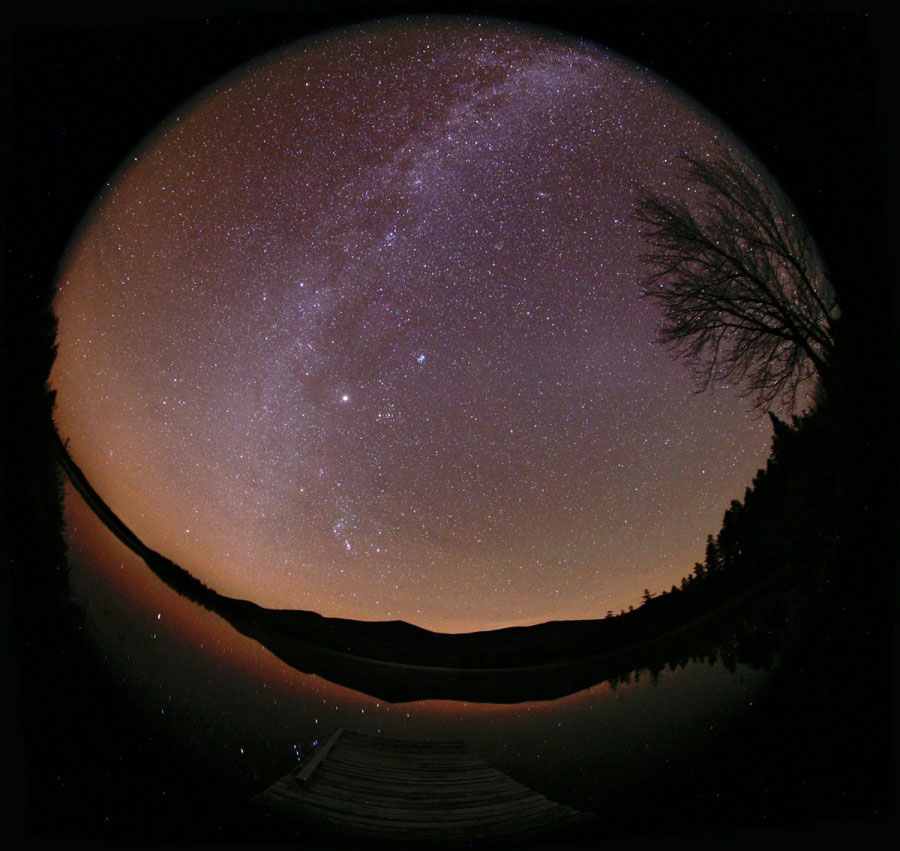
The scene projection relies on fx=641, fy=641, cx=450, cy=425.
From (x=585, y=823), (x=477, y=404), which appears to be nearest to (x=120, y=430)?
(x=477, y=404)

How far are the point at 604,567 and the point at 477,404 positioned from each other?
2.64 ft

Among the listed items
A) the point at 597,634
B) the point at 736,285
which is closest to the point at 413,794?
the point at 597,634

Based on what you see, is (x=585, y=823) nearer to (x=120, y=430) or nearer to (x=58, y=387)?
(x=120, y=430)

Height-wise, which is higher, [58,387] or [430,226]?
[430,226]

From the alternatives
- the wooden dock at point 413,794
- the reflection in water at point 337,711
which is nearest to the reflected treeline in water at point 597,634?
the reflection in water at point 337,711

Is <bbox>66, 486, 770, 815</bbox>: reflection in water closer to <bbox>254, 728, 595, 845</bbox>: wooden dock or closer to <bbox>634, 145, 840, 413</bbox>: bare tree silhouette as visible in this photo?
<bbox>254, 728, 595, 845</bbox>: wooden dock

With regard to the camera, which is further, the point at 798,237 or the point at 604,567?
the point at 798,237

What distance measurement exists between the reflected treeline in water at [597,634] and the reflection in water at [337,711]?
0.05m

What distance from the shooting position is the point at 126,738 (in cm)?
264

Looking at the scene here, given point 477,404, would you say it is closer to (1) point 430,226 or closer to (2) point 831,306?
(1) point 430,226

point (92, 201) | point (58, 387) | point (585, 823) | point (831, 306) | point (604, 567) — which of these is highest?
point (92, 201)

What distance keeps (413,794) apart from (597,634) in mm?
948

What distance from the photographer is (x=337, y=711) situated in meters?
2.48

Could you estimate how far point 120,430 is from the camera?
2.62 m
